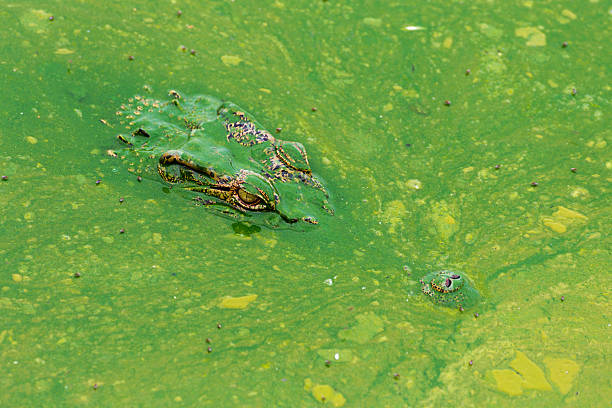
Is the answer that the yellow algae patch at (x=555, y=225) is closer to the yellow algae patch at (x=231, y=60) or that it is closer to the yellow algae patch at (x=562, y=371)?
the yellow algae patch at (x=562, y=371)

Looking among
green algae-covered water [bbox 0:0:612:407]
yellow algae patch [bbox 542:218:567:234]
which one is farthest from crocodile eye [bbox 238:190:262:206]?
yellow algae patch [bbox 542:218:567:234]

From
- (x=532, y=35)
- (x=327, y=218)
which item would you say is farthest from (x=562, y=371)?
(x=532, y=35)

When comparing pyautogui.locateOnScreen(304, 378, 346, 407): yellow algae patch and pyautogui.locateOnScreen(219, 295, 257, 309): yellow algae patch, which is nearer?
pyautogui.locateOnScreen(304, 378, 346, 407): yellow algae patch

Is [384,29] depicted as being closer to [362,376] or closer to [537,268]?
[537,268]

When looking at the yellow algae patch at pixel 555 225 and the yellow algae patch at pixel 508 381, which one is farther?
the yellow algae patch at pixel 555 225

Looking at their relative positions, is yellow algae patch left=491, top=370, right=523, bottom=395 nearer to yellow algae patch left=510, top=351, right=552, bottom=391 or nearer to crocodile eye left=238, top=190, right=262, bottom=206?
yellow algae patch left=510, top=351, right=552, bottom=391

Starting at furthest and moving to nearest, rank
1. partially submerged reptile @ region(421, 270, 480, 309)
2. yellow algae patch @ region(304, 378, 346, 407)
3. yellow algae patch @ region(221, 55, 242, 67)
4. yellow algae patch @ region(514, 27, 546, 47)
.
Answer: yellow algae patch @ region(514, 27, 546, 47)
yellow algae patch @ region(221, 55, 242, 67)
partially submerged reptile @ region(421, 270, 480, 309)
yellow algae patch @ region(304, 378, 346, 407)

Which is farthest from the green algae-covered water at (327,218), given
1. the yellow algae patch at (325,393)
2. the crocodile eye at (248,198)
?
the crocodile eye at (248,198)
